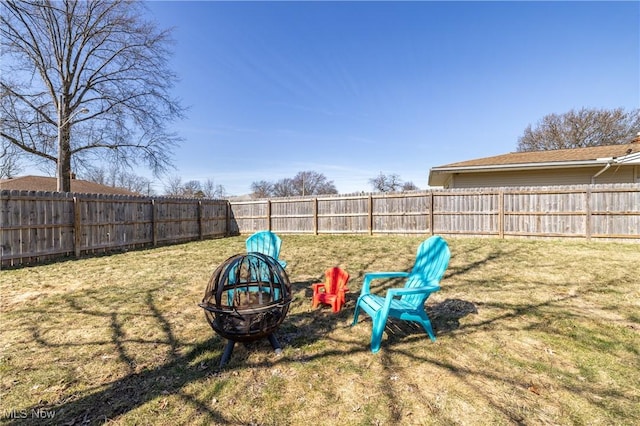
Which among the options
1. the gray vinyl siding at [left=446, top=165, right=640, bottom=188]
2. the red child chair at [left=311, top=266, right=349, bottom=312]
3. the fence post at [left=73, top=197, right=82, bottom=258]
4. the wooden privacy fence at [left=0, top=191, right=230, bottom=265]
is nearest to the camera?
the red child chair at [left=311, top=266, right=349, bottom=312]

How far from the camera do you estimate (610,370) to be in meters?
2.37

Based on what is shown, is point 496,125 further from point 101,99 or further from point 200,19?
point 101,99

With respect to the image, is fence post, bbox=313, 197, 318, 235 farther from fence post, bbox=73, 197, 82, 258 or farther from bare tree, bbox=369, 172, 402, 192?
bare tree, bbox=369, 172, 402, 192

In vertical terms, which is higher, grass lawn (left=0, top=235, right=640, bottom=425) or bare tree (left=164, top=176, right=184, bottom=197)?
bare tree (left=164, top=176, right=184, bottom=197)

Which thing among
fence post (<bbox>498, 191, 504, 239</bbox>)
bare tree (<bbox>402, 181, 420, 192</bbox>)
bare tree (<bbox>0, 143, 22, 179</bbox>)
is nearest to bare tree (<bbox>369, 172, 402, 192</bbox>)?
bare tree (<bbox>402, 181, 420, 192</bbox>)

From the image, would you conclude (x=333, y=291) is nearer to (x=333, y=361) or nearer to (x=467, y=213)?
(x=333, y=361)

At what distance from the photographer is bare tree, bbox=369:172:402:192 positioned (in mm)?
39688

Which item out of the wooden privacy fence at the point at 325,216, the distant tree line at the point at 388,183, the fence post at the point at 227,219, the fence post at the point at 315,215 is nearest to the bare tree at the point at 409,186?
the distant tree line at the point at 388,183

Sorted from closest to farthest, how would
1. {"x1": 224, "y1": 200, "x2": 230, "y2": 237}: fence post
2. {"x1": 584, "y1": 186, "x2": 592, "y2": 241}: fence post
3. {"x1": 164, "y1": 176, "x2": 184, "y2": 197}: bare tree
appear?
{"x1": 584, "y1": 186, "x2": 592, "y2": 241}: fence post
{"x1": 224, "y1": 200, "x2": 230, "y2": 237}: fence post
{"x1": 164, "y1": 176, "x2": 184, "y2": 197}: bare tree

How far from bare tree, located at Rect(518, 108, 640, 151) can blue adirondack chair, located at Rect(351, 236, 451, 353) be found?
26931 mm

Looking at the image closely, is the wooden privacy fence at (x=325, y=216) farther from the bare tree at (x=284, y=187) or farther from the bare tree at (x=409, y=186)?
the bare tree at (x=284, y=187)

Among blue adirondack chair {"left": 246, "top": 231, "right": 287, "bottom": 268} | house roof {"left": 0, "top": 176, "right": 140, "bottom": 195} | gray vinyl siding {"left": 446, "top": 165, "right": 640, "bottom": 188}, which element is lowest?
blue adirondack chair {"left": 246, "top": 231, "right": 287, "bottom": 268}

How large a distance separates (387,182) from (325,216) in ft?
97.6

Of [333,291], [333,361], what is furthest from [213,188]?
[333,361]
